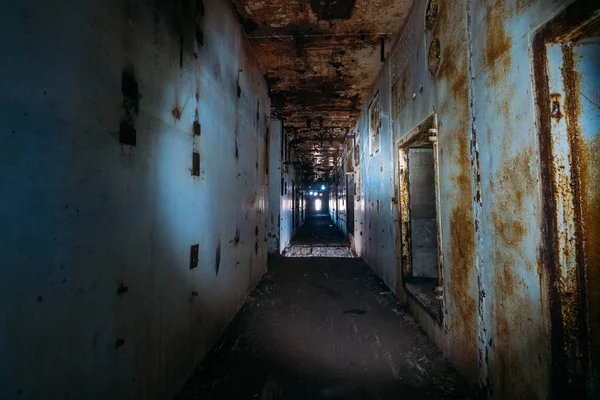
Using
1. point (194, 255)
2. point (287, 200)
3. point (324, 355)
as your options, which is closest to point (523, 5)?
point (194, 255)

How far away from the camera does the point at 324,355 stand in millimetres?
2586

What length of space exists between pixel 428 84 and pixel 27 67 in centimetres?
298

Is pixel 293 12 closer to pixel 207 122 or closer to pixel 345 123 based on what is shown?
pixel 207 122

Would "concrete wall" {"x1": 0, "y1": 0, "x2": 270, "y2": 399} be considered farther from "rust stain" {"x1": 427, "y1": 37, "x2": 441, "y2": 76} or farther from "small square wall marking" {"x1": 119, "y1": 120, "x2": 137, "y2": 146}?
"rust stain" {"x1": 427, "y1": 37, "x2": 441, "y2": 76}

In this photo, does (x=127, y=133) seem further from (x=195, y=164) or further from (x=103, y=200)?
(x=195, y=164)

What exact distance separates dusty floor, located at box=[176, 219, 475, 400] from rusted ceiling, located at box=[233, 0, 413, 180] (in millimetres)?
3751

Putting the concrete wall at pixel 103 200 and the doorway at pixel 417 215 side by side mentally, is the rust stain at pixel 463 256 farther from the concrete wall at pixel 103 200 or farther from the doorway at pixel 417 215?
the concrete wall at pixel 103 200

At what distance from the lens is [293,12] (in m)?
3.56

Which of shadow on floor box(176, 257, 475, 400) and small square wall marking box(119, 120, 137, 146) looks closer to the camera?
small square wall marking box(119, 120, 137, 146)

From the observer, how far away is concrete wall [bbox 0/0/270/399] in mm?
976

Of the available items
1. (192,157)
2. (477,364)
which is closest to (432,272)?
(477,364)

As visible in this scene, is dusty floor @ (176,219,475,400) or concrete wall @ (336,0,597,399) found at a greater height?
concrete wall @ (336,0,597,399)

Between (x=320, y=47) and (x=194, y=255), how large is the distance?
3.72m

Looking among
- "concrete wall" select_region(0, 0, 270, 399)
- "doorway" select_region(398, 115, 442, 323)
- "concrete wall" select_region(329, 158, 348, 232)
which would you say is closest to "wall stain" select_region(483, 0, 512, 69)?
"doorway" select_region(398, 115, 442, 323)
